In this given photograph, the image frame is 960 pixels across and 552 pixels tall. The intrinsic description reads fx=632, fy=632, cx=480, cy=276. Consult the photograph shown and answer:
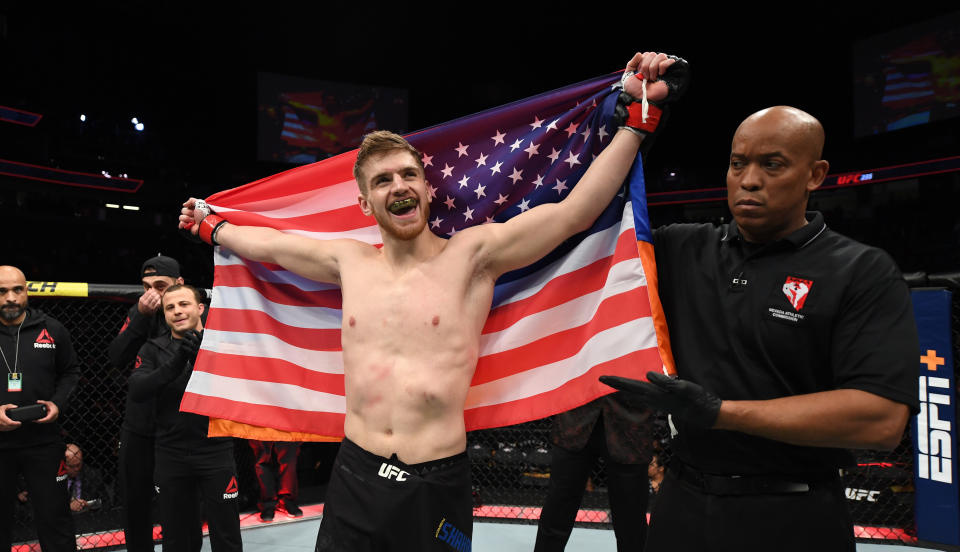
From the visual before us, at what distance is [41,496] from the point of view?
3240 millimetres

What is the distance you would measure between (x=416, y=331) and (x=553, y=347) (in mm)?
567

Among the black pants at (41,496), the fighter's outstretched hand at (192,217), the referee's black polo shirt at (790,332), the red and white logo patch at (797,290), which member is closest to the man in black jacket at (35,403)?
the black pants at (41,496)

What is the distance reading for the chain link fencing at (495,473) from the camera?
4.15 m

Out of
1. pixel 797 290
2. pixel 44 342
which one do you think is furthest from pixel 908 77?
pixel 44 342

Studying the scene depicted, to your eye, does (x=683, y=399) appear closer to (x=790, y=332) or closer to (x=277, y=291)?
(x=790, y=332)

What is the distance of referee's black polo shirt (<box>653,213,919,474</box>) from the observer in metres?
1.29

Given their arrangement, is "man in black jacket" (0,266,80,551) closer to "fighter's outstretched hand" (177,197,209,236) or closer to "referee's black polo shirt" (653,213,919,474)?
"fighter's outstretched hand" (177,197,209,236)

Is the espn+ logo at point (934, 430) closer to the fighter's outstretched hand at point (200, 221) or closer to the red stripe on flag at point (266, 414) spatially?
the red stripe on flag at point (266, 414)

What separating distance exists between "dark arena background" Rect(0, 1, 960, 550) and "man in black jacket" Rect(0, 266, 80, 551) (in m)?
7.28

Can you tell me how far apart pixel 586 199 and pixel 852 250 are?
76cm

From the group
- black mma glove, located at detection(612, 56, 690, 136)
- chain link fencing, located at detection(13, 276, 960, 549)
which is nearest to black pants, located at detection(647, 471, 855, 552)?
black mma glove, located at detection(612, 56, 690, 136)

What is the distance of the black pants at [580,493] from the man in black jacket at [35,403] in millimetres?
2476

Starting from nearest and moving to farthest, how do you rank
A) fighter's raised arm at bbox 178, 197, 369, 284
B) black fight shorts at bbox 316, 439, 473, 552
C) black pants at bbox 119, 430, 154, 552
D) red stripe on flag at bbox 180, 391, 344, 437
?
1. black fight shorts at bbox 316, 439, 473, 552
2. fighter's raised arm at bbox 178, 197, 369, 284
3. red stripe on flag at bbox 180, 391, 344, 437
4. black pants at bbox 119, 430, 154, 552

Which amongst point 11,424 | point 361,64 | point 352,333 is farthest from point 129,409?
point 361,64
